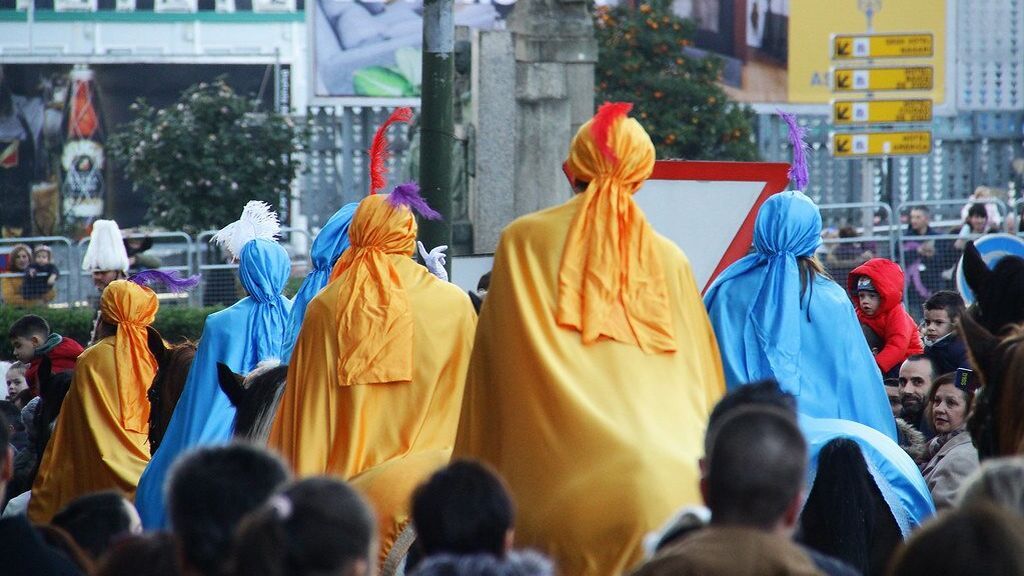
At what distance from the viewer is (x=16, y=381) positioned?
1122cm

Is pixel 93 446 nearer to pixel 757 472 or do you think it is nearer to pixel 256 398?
pixel 256 398

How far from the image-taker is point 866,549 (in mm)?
5191

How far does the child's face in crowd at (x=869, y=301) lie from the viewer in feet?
30.8

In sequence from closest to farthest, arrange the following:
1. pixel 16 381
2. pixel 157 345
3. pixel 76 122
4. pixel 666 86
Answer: pixel 157 345 < pixel 16 381 < pixel 666 86 < pixel 76 122

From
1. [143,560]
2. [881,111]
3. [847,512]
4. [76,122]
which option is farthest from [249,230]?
[76,122]

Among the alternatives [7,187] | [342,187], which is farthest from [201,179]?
[7,187]

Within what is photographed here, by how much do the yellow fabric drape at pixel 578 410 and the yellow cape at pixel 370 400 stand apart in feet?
3.61

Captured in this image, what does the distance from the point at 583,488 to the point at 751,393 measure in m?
0.91

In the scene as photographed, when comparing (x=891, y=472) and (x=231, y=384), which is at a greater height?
(x=231, y=384)

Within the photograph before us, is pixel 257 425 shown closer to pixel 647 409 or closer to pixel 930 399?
pixel 647 409

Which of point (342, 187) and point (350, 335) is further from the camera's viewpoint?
point (342, 187)

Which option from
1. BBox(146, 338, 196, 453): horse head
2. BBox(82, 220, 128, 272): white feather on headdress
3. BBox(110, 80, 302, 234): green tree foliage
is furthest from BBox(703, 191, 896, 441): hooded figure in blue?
BBox(110, 80, 302, 234): green tree foliage

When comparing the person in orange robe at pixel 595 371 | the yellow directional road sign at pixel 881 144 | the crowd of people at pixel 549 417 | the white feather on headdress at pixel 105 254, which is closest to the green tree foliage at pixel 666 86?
the yellow directional road sign at pixel 881 144

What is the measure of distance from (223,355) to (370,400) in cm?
203
